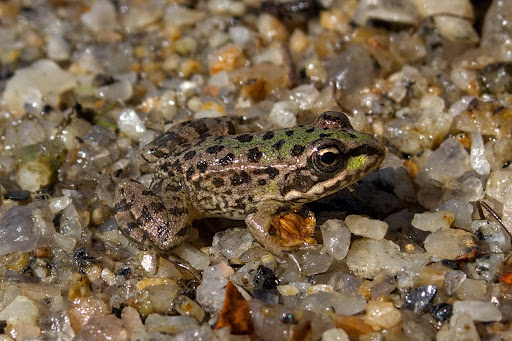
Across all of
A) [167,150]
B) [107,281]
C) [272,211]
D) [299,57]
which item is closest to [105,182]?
[167,150]

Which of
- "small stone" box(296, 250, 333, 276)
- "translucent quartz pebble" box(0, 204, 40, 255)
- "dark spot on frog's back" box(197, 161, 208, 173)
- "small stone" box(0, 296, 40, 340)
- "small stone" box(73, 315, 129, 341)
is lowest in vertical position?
"small stone" box(0, 296, 40, 340)

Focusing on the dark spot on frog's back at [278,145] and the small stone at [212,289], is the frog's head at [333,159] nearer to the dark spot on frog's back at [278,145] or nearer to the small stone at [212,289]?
the dark spot on frog's back at [278,145]

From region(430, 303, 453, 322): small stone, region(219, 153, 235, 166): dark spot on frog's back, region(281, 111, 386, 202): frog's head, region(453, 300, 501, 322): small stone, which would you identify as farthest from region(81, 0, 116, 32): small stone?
region(453, 300, 501, 322): small stone

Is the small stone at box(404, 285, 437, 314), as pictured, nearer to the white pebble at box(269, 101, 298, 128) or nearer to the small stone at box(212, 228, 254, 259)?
the small stone at box(212, 228, 254, 259)

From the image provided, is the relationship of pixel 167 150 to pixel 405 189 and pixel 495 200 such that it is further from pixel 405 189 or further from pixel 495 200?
pixel 495 200

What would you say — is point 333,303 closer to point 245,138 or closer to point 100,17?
point 245,138

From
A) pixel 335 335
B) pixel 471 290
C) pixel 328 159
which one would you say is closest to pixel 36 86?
pixel 328 159

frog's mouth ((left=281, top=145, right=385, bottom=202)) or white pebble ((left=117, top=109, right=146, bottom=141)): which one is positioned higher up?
frog's mouth ((left=281, top=145, right=385, bottom=202))

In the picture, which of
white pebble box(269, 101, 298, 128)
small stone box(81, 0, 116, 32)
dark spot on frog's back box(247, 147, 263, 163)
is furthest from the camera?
small stone box(81, 0, 116, 32)
